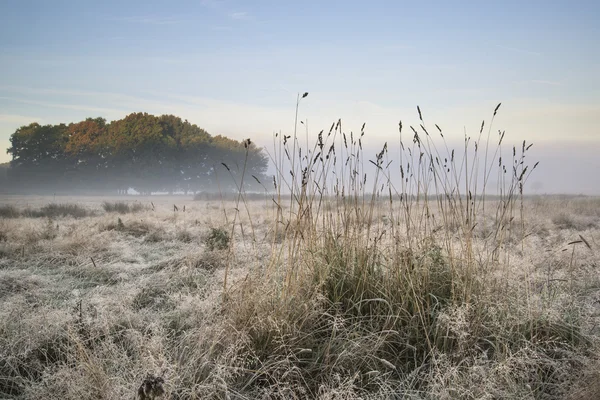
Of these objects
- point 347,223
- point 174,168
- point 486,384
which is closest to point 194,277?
point 347,223

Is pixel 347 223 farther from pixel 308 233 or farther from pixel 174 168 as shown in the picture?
pixel 174 168

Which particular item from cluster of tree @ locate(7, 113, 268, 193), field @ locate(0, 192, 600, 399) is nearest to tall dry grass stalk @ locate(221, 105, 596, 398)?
field @ locate(0, 192, 600, 399)

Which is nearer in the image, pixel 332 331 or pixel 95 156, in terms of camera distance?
pixel 332 331

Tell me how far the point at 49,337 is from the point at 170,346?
99 cm

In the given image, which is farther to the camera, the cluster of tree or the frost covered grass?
the cluster of tree

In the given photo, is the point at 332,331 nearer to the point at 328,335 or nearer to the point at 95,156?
the point at 328,335

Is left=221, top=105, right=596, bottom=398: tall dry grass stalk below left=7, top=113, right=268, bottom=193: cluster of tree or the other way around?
below

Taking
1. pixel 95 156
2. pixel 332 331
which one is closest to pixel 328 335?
pixel 332 331

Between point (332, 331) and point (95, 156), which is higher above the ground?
point (95, 156)

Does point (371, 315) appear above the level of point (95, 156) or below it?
below

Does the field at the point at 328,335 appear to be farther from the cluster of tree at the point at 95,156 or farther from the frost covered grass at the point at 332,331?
the cluster of tree at the point at 95,156

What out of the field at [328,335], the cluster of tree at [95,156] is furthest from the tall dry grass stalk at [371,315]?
the cluster of tree at [95,156]

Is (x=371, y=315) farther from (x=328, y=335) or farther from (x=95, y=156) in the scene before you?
(x=95, y=156)

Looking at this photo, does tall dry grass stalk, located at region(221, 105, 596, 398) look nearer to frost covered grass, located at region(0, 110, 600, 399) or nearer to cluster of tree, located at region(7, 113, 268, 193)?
frost covered grass, located at region(0, 110, 600, 399)
